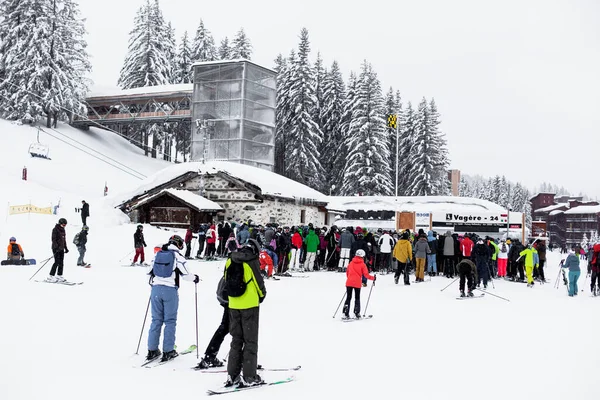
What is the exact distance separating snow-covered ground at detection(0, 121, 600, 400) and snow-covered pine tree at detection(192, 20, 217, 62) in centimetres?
4238

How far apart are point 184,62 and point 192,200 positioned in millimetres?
36318

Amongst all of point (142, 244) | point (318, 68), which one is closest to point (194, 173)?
point (142, 244)

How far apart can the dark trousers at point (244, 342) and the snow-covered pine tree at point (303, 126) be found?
3981 cm

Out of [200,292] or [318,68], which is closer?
[200,292]

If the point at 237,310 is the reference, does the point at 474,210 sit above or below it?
above

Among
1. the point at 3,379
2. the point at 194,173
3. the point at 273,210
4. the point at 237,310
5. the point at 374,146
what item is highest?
the point at 374,146

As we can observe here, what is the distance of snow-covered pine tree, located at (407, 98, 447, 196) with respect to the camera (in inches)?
1826

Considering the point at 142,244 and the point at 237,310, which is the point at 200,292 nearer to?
the point at 142,244

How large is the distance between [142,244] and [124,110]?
1314 inches

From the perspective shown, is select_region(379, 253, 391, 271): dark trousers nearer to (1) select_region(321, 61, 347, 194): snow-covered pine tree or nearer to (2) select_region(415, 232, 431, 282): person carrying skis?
(2) select_region(415, 232, 431, 282): person carrying skis

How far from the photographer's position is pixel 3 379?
590 cm

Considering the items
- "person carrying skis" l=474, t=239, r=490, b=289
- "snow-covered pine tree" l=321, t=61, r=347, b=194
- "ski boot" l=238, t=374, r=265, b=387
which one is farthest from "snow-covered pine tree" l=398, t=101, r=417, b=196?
"ski boot" l=238, t=374, r=265, b=387

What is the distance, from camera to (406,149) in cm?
4988

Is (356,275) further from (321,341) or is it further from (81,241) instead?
(81,241)
